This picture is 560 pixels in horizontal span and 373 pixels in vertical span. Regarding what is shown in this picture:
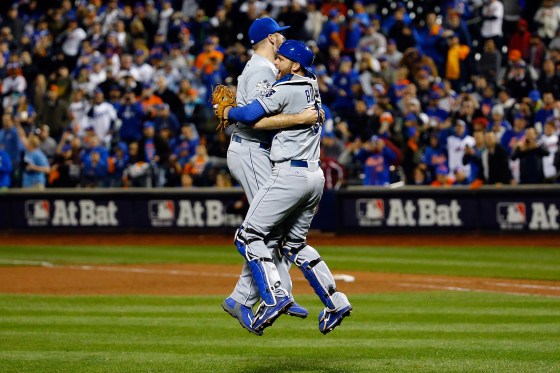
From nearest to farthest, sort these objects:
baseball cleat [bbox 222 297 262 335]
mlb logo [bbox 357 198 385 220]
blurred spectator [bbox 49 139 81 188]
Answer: baseball cleat [bbox 222 297 262 335]
mlb logo [bbox 357 198 385 220]
blurred spectator [bbox 49 139 81 188]

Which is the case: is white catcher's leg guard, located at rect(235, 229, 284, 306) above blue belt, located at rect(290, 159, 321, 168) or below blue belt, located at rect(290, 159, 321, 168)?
below

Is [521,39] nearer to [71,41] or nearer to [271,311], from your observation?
[71,41]

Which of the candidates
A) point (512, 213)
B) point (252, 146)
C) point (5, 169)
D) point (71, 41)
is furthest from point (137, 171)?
point (252, 146)

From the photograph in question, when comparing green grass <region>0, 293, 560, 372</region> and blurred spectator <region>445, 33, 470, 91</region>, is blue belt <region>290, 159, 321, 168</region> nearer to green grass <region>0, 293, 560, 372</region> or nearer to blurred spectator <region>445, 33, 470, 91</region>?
green grass <region>0, 293, 560, 372</region>

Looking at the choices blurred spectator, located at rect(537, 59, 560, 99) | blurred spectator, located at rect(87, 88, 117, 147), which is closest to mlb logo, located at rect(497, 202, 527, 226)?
blurred spectator, located at rect(537, 59, 560, 99)

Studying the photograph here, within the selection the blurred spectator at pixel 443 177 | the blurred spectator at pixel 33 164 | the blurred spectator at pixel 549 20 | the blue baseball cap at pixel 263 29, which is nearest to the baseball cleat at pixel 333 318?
the blue baseball cap at pixel 263 29

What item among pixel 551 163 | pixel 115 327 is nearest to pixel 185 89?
pixel 551 163

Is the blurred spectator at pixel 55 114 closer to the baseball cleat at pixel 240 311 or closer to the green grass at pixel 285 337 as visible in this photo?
the green grass at pixel 285 337

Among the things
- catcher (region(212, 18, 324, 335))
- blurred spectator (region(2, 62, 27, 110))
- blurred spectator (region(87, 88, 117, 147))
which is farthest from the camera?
blurred spectator (region(2, 62, 27, 110))
